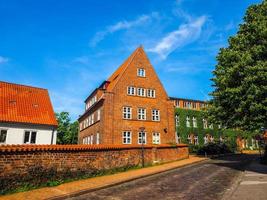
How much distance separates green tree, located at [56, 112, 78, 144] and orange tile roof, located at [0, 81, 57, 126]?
34.7 metres

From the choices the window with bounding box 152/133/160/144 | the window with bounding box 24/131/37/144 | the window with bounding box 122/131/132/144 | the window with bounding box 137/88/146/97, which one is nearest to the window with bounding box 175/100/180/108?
the window with bounding box 137/88/146/97

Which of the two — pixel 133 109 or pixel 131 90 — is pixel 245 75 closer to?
pixel 133 109

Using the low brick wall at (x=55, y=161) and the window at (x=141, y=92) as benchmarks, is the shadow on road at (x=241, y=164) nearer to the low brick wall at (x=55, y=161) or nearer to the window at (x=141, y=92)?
the low brick wall at (x=55, y=161)

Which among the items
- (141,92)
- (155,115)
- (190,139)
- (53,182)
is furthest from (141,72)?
(53,182)

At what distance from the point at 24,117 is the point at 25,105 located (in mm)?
2305

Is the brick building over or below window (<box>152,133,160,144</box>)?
over

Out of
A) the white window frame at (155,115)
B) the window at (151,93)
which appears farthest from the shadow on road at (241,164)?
the window at (151,93)

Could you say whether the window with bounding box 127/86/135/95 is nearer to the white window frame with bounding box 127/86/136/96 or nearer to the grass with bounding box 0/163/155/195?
the white window frame with bounding box 127/86/136/96

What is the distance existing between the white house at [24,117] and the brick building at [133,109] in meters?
6.97

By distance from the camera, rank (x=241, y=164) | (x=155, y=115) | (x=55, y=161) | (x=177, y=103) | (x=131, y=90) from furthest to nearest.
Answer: (x=177, y=103) → (x=155, y=115) → (x=131, y=90) → (x=241, y=164) → (x=55, y=161)

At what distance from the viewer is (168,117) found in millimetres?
36438

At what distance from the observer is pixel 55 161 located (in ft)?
47.4

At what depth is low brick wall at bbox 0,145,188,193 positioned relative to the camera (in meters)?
12.3

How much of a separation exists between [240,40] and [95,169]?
55.4 feet
